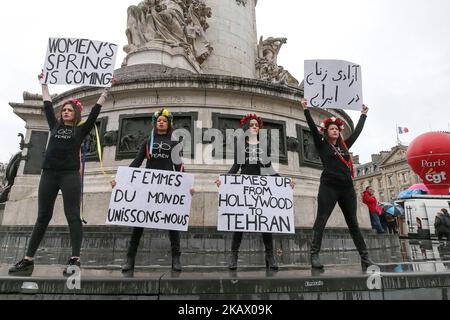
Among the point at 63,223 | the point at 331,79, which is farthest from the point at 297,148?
the point at 63,223

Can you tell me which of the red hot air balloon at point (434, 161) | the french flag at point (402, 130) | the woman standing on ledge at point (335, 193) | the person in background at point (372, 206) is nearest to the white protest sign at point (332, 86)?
the woman standing on ledge at point (335, 193)

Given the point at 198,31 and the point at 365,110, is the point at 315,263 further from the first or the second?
the point at 198,31

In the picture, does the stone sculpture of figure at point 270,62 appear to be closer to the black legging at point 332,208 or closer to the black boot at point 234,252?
the black legging at point 332,208

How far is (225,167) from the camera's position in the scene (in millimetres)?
8984

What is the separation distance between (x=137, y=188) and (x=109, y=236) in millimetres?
2504

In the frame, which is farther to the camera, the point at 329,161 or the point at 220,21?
the point at 220,21

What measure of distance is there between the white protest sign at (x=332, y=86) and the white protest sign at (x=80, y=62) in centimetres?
364

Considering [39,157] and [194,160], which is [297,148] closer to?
[194,160]

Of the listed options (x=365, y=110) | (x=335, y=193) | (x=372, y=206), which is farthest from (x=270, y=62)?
(x=335, y=193)

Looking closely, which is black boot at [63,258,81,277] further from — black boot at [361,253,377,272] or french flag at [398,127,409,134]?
french flag at [398,127,409,134]

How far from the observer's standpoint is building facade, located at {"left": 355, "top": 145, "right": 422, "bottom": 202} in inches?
2662

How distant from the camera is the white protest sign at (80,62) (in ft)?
18.5

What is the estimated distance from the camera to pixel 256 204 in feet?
16.8

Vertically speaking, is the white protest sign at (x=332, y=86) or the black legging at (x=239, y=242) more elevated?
the white protest sign at (x=332, y=86)
